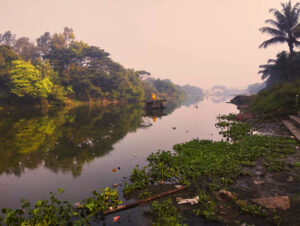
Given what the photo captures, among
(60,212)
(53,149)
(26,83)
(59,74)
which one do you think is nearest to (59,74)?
(59,74)

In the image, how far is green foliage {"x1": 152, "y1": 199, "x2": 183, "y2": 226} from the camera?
3739mm

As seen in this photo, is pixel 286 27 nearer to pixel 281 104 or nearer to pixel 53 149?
pixel 281 104

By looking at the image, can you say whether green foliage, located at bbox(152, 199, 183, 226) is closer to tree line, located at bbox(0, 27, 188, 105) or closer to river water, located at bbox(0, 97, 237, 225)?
river water, located at bbox(0, 97, 237, 225)

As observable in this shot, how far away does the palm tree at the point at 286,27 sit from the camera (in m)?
25.3

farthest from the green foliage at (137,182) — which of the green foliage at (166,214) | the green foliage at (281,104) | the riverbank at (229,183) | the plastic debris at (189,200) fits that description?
the green foliage at (281,104)

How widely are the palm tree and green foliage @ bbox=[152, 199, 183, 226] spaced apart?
29749 millimetres

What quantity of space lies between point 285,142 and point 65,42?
7397 cm

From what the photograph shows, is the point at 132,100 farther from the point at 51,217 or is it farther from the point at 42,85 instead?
the point at 51,217

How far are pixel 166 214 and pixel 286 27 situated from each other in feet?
102

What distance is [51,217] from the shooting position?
A: 12.4ft

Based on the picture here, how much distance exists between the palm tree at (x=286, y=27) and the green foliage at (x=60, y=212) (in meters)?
30.5

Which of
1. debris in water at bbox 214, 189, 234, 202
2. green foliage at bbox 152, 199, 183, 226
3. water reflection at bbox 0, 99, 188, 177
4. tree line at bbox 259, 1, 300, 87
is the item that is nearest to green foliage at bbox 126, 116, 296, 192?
debris in water at bbox 214, 189, 234, 202

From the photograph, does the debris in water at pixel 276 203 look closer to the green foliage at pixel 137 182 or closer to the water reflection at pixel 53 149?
the green foliage at pixel 137 182

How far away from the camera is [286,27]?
85.0 ft
